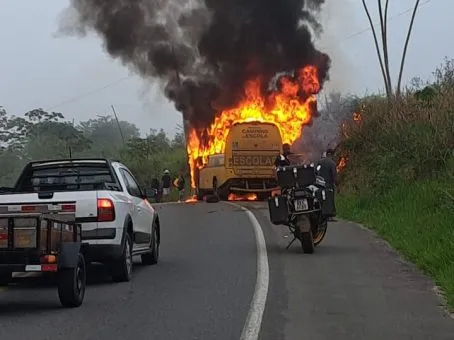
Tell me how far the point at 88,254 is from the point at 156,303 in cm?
154

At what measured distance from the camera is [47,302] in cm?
979

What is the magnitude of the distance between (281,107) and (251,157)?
5.15m

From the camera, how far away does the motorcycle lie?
45.1ft

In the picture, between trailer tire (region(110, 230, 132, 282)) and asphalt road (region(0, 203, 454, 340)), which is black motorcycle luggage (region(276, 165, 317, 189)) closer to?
asphalt road (region(0, 203, 454, 340))

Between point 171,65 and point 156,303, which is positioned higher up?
point 171,65

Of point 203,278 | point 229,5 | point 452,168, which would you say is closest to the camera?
point 203,278

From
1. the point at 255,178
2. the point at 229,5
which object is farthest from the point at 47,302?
the point at 229,5

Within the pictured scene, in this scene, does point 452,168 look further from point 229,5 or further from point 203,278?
point 229,5

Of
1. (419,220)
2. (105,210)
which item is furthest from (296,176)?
(105,210)

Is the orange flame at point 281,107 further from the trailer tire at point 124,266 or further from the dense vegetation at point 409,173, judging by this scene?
the trailer tire at point 124,266

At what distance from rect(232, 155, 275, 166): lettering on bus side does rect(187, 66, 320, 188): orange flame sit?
11.9 ft

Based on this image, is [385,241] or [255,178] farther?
[255,178]

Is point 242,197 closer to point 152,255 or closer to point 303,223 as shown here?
point 303,223

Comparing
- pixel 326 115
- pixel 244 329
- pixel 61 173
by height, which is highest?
pixel 326 115
